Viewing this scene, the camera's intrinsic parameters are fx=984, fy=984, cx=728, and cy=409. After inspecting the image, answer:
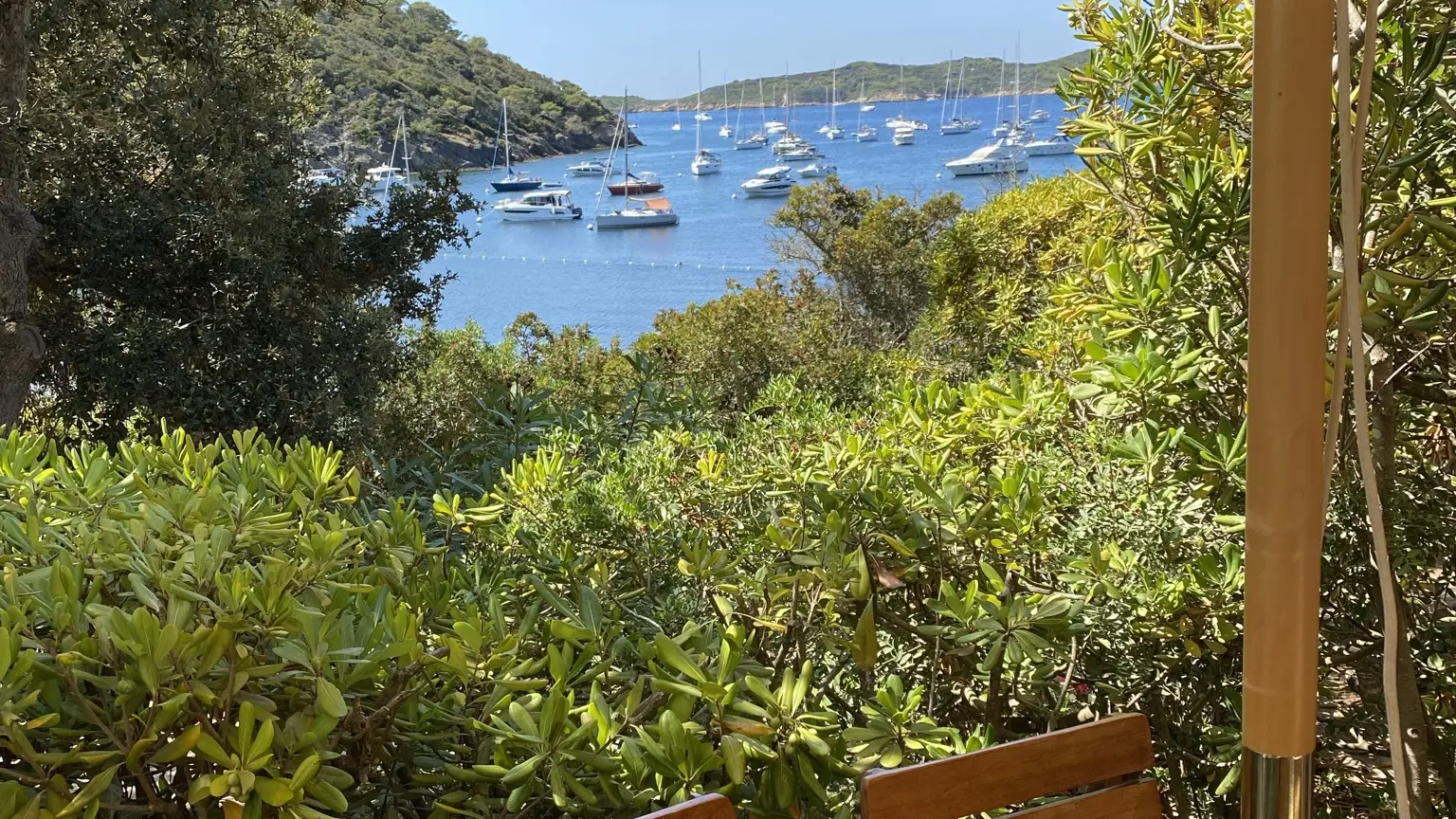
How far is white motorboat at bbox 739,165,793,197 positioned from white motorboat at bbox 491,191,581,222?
3.92 meters

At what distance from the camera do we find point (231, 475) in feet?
4.49

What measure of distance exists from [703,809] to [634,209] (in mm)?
18312

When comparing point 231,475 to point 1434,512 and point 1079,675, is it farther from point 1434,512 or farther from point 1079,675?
point 1434,512

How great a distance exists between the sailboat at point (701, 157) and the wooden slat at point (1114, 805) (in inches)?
859

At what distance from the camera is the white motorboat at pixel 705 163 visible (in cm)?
2203

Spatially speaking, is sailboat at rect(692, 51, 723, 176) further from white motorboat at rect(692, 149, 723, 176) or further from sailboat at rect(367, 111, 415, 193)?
sailboat at rect(367, 111, 415, 193)

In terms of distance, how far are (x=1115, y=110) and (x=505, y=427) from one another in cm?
139

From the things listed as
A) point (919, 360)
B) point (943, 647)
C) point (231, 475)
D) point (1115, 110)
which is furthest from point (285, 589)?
point (919, 360)

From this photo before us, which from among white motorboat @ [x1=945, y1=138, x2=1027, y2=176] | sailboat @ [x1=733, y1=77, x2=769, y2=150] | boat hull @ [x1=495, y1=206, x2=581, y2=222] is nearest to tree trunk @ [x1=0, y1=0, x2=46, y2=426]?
boat hull @ [x1=495, y1=206, x2=581, y2=222]

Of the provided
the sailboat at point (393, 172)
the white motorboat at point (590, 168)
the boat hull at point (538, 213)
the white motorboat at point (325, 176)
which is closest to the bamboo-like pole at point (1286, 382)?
the white motorboat at point (325, 176)

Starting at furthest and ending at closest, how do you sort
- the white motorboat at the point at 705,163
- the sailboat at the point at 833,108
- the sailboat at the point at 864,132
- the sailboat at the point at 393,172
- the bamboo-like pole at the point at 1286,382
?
the sailboat at the point at 864,132 → the sailboat at the point at 833,108 → the white motorboat at the point at 705,163 → the sailboat at the point at 393,172 → the bamboo-like pole at the point at 1286,382

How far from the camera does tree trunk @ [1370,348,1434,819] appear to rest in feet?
4.52

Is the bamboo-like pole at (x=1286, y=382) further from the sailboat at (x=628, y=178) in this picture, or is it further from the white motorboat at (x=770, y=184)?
the white motorboat at (x=770, y=184)

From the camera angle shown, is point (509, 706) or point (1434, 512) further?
point (1434, 512)
